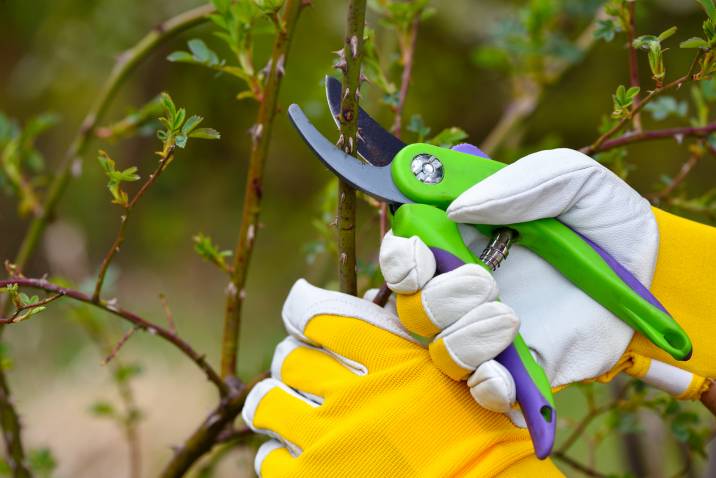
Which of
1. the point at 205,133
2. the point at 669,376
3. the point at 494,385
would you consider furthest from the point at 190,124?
the point at 669,376

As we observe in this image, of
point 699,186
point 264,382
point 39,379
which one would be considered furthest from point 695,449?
point 699,186

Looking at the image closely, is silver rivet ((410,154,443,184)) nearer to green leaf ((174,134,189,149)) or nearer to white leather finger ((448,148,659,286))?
white leather finger ((448,148,659,286))

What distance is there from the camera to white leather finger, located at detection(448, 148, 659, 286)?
430 millimetres

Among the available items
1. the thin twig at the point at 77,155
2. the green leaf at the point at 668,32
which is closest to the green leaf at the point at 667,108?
the green leaf at the point at 668,32

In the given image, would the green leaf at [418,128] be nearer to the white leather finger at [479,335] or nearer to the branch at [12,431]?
the white leather finger at [479,335]

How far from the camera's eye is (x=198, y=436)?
2.01ft

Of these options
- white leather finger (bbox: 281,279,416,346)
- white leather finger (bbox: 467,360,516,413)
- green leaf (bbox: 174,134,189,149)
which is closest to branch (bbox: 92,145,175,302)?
green leaf (bbox: 174,134,189,149)

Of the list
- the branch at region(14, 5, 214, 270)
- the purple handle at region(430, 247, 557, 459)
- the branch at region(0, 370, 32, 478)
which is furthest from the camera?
the branch at region(14, 5, 214, 270)

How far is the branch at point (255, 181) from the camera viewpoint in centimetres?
56

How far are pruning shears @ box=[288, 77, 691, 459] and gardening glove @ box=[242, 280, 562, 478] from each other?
0.05 m

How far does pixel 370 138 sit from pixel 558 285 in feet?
0.47

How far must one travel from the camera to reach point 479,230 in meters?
0.46

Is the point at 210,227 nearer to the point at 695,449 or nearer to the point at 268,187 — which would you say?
the point at 268,187

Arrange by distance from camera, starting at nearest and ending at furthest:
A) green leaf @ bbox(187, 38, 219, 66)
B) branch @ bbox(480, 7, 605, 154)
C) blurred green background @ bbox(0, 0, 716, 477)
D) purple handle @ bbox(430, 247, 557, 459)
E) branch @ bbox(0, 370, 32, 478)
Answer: purple handle @ bbox(430, 247, 557, 459) < green leaf @ bbox(187, 38, 219, 66) < branch @ bbox(0, 370, 32, 478) < branch @ bbox(480, 7, 605, 154) < blurred green background @ bbox(0, 0, 716, 477)
